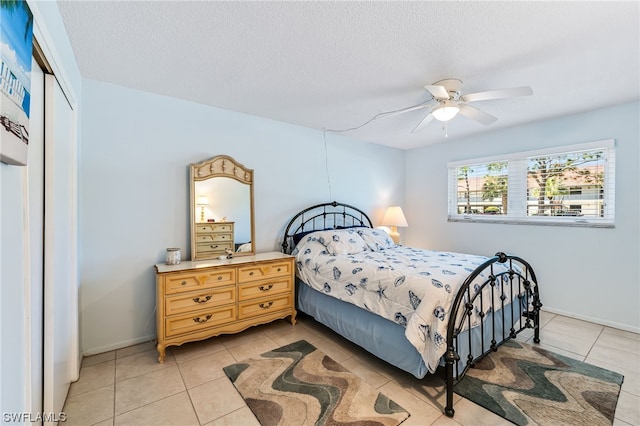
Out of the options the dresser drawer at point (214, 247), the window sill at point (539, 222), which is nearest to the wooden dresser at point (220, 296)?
the dresser drawer at point (214, 247)

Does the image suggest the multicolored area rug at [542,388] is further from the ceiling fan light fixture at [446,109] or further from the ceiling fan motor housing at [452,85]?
the ceiling fan motor housing at [452,85]

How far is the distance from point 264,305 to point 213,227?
98cm

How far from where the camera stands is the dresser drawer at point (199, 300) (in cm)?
243

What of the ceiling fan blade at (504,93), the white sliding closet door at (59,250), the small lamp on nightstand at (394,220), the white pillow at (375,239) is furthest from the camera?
the small lamp on nightstand at (394,220)

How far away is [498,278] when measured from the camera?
2365 millimetres

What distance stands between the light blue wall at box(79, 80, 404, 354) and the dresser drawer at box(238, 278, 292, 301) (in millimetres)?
587

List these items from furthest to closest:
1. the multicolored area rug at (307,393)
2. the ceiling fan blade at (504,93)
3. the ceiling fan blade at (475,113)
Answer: the ceiling fan blade at (475,113)
the ceiling fan blade at (504,93)
the multicolored area rug at (307,393)

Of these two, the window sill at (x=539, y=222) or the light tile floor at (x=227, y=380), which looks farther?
the window sill at (x=539, y=222)

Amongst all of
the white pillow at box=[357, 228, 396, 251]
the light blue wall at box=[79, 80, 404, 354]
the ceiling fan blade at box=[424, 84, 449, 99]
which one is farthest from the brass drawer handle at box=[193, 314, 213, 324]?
the ceiling fan blade at box=[424, 84, 449, 99]

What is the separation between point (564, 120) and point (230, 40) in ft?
12.5

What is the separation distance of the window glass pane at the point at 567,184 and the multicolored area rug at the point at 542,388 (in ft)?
6.02

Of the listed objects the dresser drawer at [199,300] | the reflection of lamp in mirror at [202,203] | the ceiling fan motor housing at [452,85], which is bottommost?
the dresser drawer at [199,300]

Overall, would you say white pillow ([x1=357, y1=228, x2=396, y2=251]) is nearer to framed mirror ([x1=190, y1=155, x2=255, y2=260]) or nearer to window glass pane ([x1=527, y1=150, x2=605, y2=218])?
framed mirror ([x1=190, y1=155, x2=255, y2=260])

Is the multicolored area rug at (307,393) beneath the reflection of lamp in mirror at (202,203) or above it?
beneath
